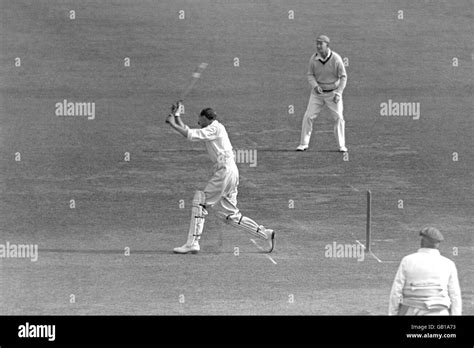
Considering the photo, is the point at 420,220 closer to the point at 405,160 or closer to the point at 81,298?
the point at 405,160

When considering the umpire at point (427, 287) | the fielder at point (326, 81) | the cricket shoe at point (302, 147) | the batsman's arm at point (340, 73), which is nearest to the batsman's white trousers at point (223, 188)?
the fielder at point (326, 81)

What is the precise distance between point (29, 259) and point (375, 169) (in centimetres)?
923

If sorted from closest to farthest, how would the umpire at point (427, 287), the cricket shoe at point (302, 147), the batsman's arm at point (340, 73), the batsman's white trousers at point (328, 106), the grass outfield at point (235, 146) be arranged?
the umpire at point (427, 287), the grass outfield at point (235, 146), the batsman's arm at point (340, 73), the batsman's white trousers at point (328, 106), the cricket shoe at point (302, 147)

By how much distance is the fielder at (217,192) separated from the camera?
66.2ft

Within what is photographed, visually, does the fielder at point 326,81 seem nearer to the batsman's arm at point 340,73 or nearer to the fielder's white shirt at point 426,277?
the batsman's arm at point 340,73

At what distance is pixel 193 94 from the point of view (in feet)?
109

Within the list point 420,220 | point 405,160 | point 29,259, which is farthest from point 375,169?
point 29,259

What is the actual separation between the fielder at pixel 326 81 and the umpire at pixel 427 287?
1316 cm

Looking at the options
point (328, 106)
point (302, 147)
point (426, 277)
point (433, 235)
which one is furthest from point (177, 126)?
point (302, 147)

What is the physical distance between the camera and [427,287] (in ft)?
44.4

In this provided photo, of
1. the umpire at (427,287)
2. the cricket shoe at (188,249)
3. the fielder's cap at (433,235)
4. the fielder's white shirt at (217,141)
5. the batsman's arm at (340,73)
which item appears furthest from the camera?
the batsman's arm at (340,73)

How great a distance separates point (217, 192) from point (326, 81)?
7138 millimetres

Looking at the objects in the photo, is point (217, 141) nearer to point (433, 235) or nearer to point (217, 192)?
point (217, 192)

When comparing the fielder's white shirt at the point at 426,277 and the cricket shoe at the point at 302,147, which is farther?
the cricket shoe at the point at 302,147
